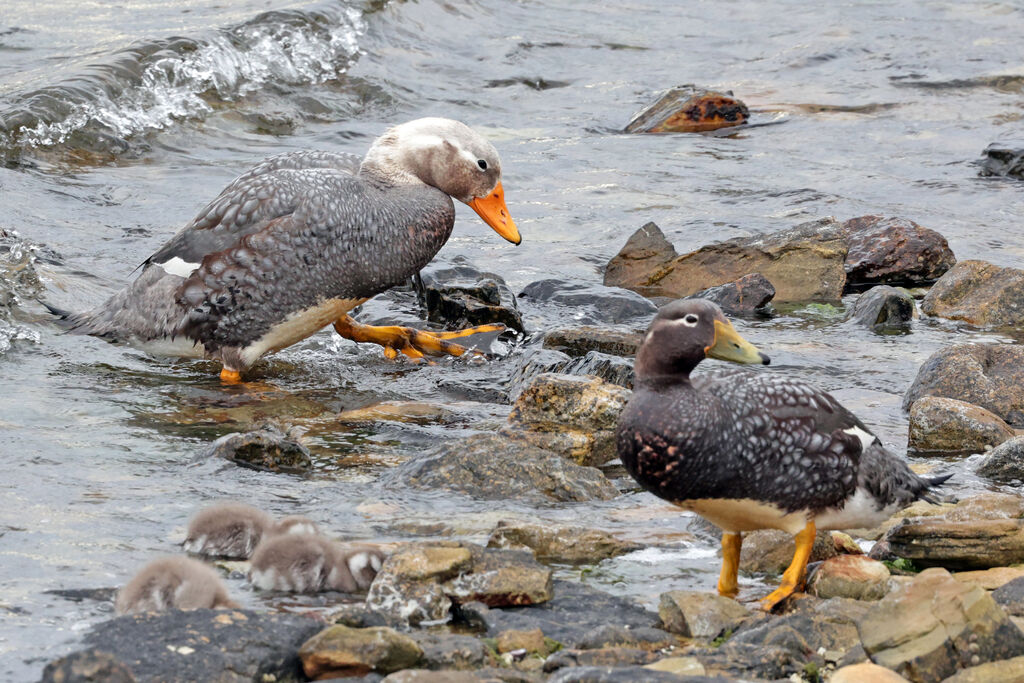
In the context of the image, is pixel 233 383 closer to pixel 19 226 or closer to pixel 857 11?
pixel 19 226

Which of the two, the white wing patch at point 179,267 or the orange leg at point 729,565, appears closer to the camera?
the orange leg at point 729,565

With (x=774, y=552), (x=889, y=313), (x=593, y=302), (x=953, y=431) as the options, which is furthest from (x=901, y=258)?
(x=774, y=552)

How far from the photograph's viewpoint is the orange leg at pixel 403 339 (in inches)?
359

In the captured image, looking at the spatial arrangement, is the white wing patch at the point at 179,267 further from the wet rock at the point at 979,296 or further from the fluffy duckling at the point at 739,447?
the wet rock at the point at 979,296

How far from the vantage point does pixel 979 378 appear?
25.0 ft

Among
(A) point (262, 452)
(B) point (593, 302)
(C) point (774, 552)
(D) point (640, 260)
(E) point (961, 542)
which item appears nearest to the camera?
(E) point (961, 542)

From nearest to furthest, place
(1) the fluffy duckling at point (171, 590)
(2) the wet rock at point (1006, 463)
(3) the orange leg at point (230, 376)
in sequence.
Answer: (1) the fluffy duckling at point (171, 590), (2) the wet rock at point (1006, 463), (3) the orange leg at point (230, 376)

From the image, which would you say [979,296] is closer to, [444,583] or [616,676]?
[444,583]

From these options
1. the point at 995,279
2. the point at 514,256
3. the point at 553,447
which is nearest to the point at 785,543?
the point at 553,447

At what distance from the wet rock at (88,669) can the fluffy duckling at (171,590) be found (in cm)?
66

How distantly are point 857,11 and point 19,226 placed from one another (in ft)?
51.3

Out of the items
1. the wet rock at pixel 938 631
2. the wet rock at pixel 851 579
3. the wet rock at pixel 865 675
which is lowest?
the wet rock at pixel 851 579

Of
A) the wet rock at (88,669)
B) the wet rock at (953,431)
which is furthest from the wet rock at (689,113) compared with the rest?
the wet rock at (88,669)

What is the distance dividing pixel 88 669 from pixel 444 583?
141cm
